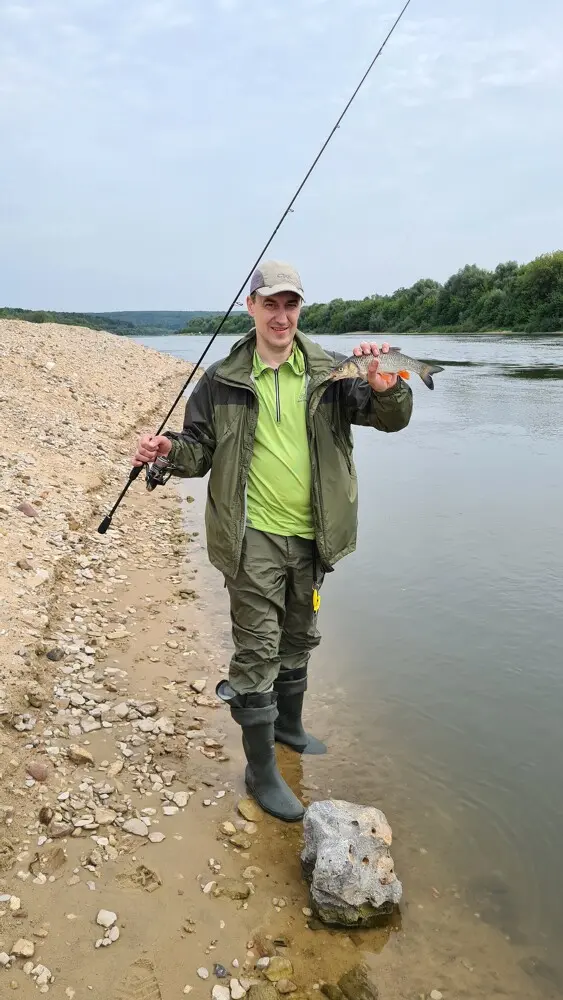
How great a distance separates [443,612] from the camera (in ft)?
22.6

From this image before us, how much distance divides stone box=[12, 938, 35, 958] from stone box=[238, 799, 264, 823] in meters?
1.32

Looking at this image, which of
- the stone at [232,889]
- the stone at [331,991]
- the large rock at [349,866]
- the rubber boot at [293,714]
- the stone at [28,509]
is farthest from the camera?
the stone at [28,509]

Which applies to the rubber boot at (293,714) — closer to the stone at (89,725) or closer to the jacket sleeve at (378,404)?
the stone at (89,725)

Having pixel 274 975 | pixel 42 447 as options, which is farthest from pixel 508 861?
pixel 42 447

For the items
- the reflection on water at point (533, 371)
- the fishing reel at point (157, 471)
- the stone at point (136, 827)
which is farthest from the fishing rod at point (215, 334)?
the reflection on water at point (533, 371)

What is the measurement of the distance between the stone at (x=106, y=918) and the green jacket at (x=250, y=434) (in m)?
1.64

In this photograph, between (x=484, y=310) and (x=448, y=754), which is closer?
(x=448, y=754)

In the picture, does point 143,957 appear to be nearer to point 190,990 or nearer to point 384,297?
point 190,990

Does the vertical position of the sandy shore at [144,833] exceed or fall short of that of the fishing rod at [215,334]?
it falls short

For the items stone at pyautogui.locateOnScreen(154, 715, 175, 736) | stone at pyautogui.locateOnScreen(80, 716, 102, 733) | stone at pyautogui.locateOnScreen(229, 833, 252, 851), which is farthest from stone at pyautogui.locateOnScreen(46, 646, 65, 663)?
stone at pyautogui.locateOnScreen(229, 833, 252, 851)

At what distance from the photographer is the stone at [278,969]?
3.00 metres

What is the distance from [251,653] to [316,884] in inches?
44.1

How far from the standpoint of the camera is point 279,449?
3.75 m

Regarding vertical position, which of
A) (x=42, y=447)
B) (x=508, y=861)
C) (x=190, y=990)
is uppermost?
(x=42, y=447)
